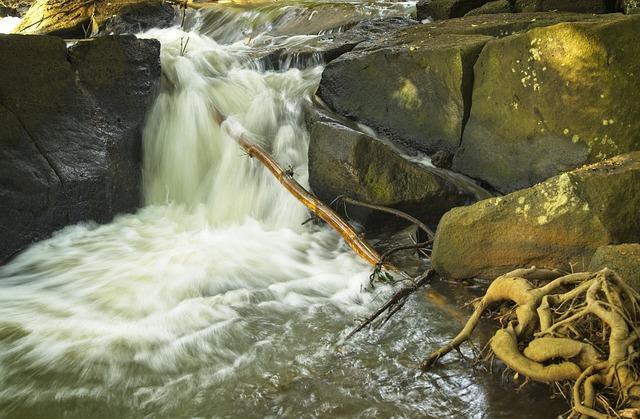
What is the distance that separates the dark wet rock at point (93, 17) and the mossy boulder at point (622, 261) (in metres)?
11.6

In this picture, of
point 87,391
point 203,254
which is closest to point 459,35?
point 203,254

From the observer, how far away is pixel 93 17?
12.6 m

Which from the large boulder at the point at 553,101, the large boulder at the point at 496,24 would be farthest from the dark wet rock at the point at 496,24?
the large boulder at the point at 553,101

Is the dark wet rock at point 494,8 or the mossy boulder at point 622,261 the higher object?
the dark wet rock at point 494,8

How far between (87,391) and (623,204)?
13.1 ft

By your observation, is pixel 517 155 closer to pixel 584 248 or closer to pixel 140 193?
pixel 584 248

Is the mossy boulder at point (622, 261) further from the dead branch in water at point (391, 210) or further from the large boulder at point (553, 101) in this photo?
the large boulder at point (553, 101)

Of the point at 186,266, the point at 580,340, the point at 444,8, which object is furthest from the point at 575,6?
the point at 186,266

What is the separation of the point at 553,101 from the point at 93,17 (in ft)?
36.3

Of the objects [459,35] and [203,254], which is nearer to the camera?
[203,254]

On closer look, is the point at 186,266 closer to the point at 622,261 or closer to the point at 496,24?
the point at 622,261

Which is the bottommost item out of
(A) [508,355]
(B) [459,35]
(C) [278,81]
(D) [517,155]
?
(A) [508,355]

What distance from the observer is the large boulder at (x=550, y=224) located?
398cm

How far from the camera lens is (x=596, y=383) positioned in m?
2.81
